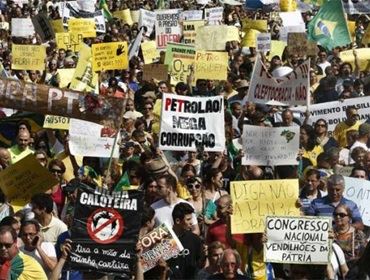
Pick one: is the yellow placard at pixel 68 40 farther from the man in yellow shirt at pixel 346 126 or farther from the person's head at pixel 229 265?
the person's head at pixel 229 265

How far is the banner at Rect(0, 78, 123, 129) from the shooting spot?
409 inches

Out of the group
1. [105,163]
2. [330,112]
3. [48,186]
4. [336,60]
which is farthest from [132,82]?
[48,186]

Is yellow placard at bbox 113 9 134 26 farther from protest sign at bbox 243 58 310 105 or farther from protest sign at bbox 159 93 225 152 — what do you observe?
protest sign at bbox 159 93 225 152

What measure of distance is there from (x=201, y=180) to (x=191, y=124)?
1820 millimetres

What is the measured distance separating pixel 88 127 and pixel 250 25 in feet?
31.3

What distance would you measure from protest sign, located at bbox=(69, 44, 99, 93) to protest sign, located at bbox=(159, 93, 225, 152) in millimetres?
3275

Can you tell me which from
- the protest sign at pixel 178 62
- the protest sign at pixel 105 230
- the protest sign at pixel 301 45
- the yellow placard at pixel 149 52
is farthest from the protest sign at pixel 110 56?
the protest sign at pixel 105 230

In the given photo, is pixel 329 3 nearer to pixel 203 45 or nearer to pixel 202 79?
pixel 203 45

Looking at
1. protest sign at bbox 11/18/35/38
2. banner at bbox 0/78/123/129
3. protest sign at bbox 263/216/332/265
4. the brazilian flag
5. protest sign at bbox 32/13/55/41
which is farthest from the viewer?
protest sign at bbox 11/18/35/38

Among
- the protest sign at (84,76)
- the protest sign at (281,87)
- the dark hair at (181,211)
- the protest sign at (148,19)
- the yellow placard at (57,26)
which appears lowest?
the protest sign at (148,19)

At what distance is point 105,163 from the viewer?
13.8m

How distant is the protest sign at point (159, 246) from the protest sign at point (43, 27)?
14.1 m

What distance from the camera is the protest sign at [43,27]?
935 inches

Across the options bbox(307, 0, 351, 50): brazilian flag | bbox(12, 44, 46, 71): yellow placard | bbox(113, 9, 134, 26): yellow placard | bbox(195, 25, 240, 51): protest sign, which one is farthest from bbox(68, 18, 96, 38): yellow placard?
bbox(113, 9, 134, 26): yellow placard
